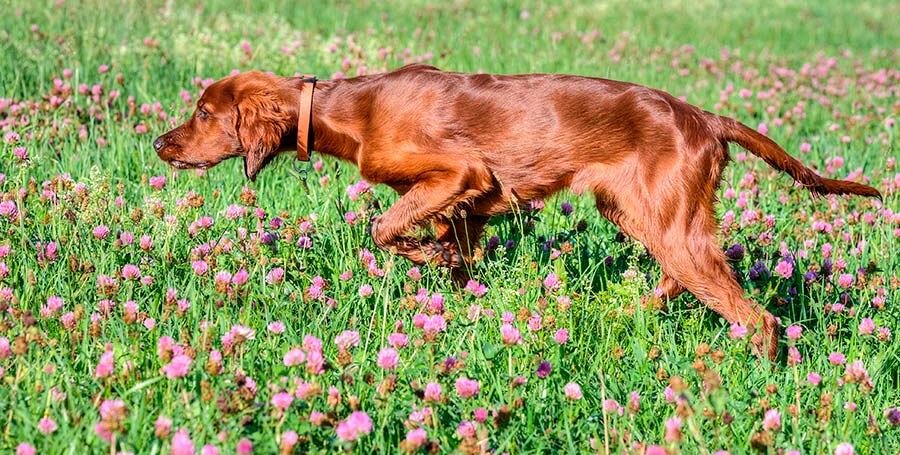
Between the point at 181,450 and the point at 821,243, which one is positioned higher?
the point at 181,450

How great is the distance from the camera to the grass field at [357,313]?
250 centimetres

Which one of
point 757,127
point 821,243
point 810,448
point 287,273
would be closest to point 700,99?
point 757,127

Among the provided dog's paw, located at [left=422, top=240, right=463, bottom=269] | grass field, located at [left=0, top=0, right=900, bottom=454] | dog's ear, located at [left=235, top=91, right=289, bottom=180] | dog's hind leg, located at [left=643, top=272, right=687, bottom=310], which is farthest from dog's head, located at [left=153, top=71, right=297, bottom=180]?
dog's hind leg, located at [left=643, top=272, right=687, bottom=310]

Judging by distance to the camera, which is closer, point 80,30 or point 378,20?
point 80,30

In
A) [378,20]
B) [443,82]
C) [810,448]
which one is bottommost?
[378,20]

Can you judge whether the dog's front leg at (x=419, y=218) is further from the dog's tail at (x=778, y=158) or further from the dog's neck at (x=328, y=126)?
the dog's tail at (x=778, y=158)

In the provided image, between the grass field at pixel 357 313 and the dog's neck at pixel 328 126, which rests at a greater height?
the dog's neck at pixel 328 126

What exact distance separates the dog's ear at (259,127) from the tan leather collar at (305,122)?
2.8 inches

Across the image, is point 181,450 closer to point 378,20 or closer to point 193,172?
point 193,172

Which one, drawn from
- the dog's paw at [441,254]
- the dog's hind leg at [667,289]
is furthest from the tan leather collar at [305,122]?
the dog's hind leg at [667,289]

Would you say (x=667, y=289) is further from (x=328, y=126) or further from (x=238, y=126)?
(x=238, y=126)

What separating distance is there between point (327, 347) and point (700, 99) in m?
5.07

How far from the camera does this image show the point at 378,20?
9961mm

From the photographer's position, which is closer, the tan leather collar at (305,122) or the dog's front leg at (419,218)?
the dog's front leg at (419,218)
